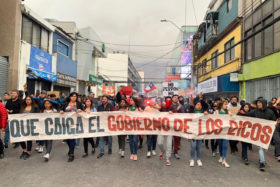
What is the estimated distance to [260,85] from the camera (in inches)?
474

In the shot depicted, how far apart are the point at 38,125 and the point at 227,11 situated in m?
17.5

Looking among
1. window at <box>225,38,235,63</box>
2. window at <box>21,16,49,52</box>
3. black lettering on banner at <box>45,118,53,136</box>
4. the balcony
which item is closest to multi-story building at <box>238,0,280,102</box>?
window at <box>225,38,235,63</box>

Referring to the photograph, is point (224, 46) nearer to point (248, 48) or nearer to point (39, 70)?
point (248, 48)

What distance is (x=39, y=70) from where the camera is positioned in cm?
1353

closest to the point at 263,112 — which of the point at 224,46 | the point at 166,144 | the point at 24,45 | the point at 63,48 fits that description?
the point at 166,144

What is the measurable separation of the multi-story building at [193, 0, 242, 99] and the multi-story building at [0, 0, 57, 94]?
11.6 m

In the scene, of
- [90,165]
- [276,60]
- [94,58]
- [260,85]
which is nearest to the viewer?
[90,165]

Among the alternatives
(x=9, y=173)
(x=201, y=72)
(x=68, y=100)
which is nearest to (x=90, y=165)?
(x=9, y=173)

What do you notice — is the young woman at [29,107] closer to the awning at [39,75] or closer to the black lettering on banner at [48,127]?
the black lettering on banner at [48,127]

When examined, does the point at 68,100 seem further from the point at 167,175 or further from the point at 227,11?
the point at 227,11

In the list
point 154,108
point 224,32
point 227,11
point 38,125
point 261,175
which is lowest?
point 261,175

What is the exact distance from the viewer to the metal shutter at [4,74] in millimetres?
10844

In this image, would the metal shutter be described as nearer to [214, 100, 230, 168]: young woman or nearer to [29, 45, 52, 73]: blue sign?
[29, 45, 52, 73]: blue sign

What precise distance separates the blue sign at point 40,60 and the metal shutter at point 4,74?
5.14ft
